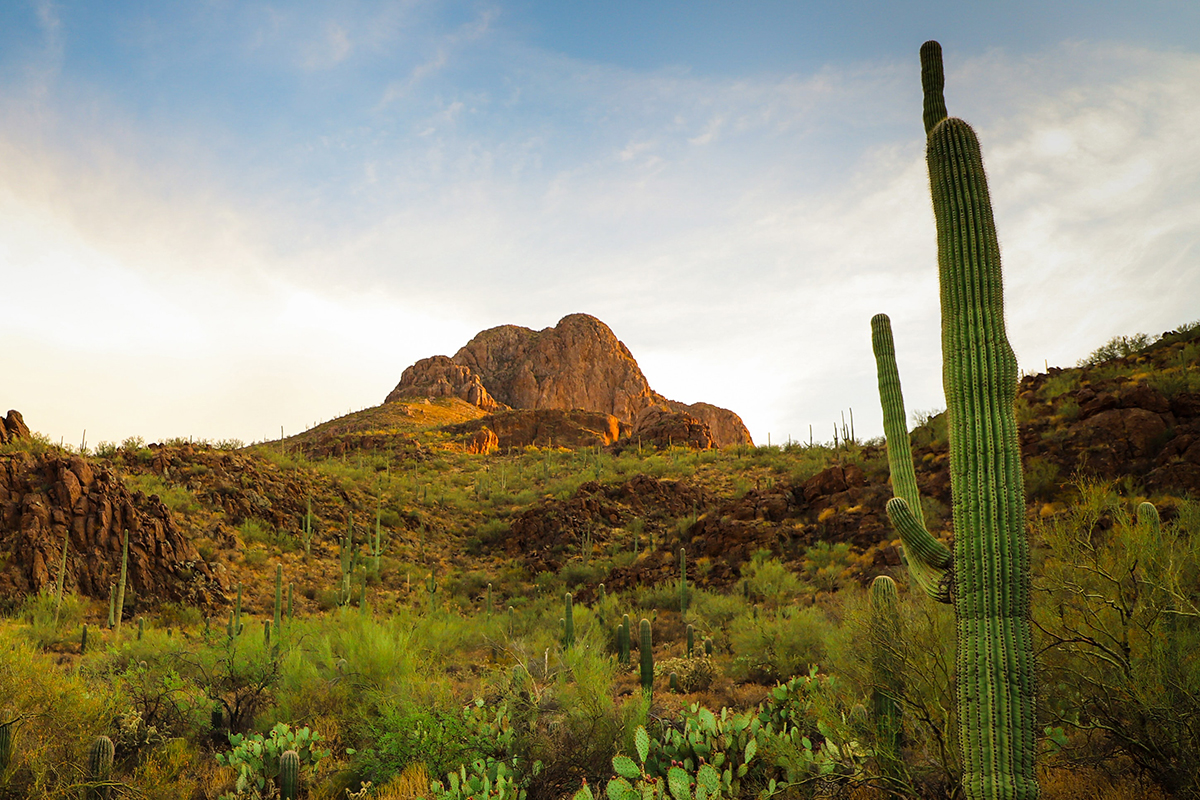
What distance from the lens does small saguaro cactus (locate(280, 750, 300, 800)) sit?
603 centimetres

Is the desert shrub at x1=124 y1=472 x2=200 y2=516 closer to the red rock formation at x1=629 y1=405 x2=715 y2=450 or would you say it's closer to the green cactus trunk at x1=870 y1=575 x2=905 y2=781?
the green cactus trunk at x1=870 y1=575 x2=905 y2=781

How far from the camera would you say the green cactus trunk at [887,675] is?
221 inches

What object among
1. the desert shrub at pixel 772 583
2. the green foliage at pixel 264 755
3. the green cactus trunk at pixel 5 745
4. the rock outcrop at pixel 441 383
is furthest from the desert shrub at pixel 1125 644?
the rock outcrop at pixel 441 383

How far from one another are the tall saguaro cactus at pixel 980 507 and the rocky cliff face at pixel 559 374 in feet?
257

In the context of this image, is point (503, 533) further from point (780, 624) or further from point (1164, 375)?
point (1164, 375)

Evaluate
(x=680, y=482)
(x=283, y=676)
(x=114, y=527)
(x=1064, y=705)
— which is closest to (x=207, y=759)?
(x=283, y=676)

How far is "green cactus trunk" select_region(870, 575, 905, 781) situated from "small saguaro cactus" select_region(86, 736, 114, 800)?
21.9ft

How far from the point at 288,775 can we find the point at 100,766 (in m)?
1.60

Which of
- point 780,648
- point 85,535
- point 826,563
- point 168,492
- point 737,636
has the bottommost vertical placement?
point 737,636

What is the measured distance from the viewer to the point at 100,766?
5.86 metres

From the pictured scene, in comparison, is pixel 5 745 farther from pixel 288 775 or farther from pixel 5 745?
pixel 288 775

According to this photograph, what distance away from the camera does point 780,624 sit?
11.5 m

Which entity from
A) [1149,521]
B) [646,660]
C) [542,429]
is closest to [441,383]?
[542,429]

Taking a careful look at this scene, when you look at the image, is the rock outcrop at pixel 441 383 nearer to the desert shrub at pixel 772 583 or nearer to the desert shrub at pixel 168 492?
the desert shrub at pixel 168 492
